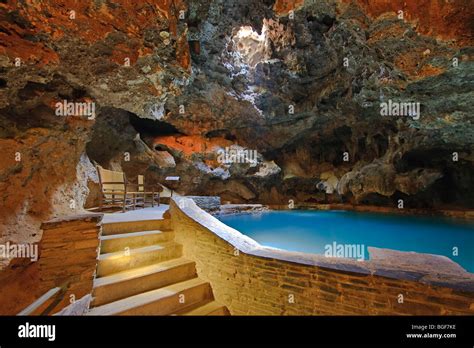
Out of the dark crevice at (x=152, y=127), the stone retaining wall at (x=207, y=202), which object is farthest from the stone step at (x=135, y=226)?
the dark crevice at (x=152, y=127)

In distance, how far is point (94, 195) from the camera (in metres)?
7.85

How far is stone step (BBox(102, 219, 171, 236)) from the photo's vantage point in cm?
407

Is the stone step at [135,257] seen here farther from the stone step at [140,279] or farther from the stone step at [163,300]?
the stone step at [163,300]

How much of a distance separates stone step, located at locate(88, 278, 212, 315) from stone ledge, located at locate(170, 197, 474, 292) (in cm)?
87

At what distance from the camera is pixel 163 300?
2.94 m

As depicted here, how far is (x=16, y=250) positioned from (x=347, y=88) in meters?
13.8

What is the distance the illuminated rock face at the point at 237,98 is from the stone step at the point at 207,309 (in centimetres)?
391

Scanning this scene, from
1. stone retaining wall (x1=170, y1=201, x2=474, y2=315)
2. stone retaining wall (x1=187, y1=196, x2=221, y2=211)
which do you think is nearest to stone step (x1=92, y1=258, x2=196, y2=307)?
stone retaining wall (x1=170, y1=201, x2=474, y2=315)

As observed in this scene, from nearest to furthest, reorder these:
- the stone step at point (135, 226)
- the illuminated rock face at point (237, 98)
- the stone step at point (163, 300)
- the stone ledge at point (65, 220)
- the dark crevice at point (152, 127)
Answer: the stone step at point (163, 300) → the stone ledge at point (65, 220) → the illuminated rock face at point (237, 98) → the stone step at point (135, 226) → the dark crevice at point (152, 127)

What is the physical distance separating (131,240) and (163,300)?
1.38 meters

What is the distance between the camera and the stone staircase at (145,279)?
2838 millimetres

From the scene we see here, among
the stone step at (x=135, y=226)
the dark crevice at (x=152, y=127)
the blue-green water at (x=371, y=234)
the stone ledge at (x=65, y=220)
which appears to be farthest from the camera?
the dark crevice at (x=152, y=127)
